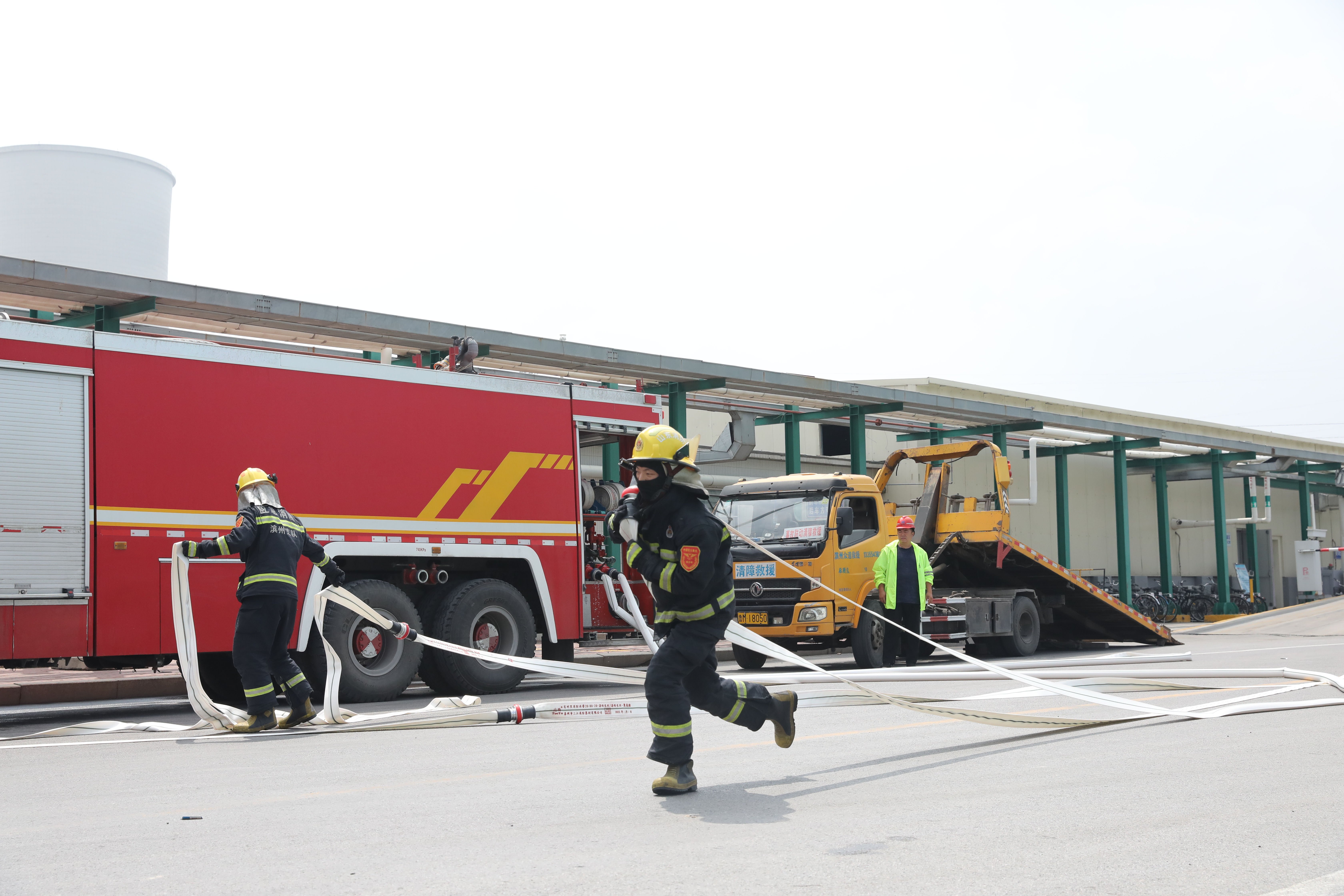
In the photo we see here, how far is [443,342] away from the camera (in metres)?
16.2

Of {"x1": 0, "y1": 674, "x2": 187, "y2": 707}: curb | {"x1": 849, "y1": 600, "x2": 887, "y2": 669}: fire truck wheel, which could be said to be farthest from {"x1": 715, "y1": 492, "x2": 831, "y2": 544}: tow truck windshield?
{"x1": 0, "y1": 674, "x2": 187, "y2": 707}: curb

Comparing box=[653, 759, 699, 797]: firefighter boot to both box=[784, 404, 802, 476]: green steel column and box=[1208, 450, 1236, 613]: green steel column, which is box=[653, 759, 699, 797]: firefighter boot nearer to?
box=[784, 404, 802, 476]: green steel column

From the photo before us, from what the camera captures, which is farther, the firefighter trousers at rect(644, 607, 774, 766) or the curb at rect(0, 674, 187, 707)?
the curb at rect(0, 674, 187, 707)

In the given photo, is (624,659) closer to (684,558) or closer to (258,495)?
(258,495)

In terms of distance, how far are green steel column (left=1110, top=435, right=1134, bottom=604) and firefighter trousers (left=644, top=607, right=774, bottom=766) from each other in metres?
25.2

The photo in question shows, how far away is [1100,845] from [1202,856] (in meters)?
0.34

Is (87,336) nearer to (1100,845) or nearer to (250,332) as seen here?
(250,332)

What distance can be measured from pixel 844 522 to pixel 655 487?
9.33m

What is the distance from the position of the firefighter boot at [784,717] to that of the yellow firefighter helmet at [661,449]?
129 centimetres

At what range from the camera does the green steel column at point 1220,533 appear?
32.3 m

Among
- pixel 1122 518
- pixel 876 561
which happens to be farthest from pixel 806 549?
pixel 1122 518

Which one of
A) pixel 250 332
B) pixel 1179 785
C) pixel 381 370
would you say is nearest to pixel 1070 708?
pixel 1179 785

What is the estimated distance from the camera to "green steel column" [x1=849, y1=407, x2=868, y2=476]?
22.5 metres

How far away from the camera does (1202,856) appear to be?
422cm
